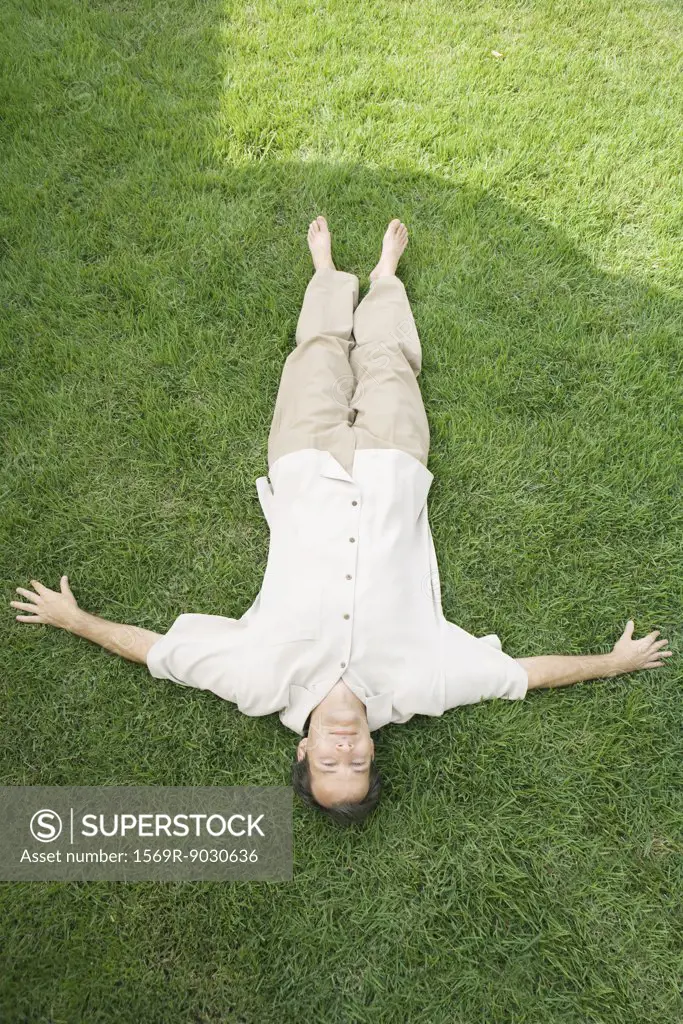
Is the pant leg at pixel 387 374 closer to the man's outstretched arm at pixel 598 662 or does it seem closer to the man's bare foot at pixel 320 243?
the man's bare foot at pixel 320 243

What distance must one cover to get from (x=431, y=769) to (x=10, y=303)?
315 centimetres

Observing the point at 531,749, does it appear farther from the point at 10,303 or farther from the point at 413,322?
the point at 10,303

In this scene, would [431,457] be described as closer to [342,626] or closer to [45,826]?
[342,626]

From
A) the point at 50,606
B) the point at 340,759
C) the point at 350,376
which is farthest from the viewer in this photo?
the point at 350,376

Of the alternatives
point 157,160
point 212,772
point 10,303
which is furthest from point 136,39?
point 212,772

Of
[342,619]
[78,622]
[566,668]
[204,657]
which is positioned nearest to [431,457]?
[342,619]

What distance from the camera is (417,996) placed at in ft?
8.27

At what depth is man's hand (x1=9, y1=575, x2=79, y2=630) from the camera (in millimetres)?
2953

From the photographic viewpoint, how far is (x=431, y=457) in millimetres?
3320

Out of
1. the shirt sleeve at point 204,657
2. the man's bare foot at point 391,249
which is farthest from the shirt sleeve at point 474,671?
the man's bare foot at point 391,249

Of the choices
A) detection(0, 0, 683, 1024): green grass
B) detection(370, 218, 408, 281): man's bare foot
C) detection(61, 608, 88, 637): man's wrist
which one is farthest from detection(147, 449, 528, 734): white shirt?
detection(370, 218, 408, 281): man's bare foot

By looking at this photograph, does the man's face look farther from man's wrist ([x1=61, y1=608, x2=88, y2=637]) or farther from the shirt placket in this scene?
man's wrist ([x1=61, y1=608, x2=88, y2=637])

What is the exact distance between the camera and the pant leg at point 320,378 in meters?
3.01

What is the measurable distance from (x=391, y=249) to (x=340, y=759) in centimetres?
261
